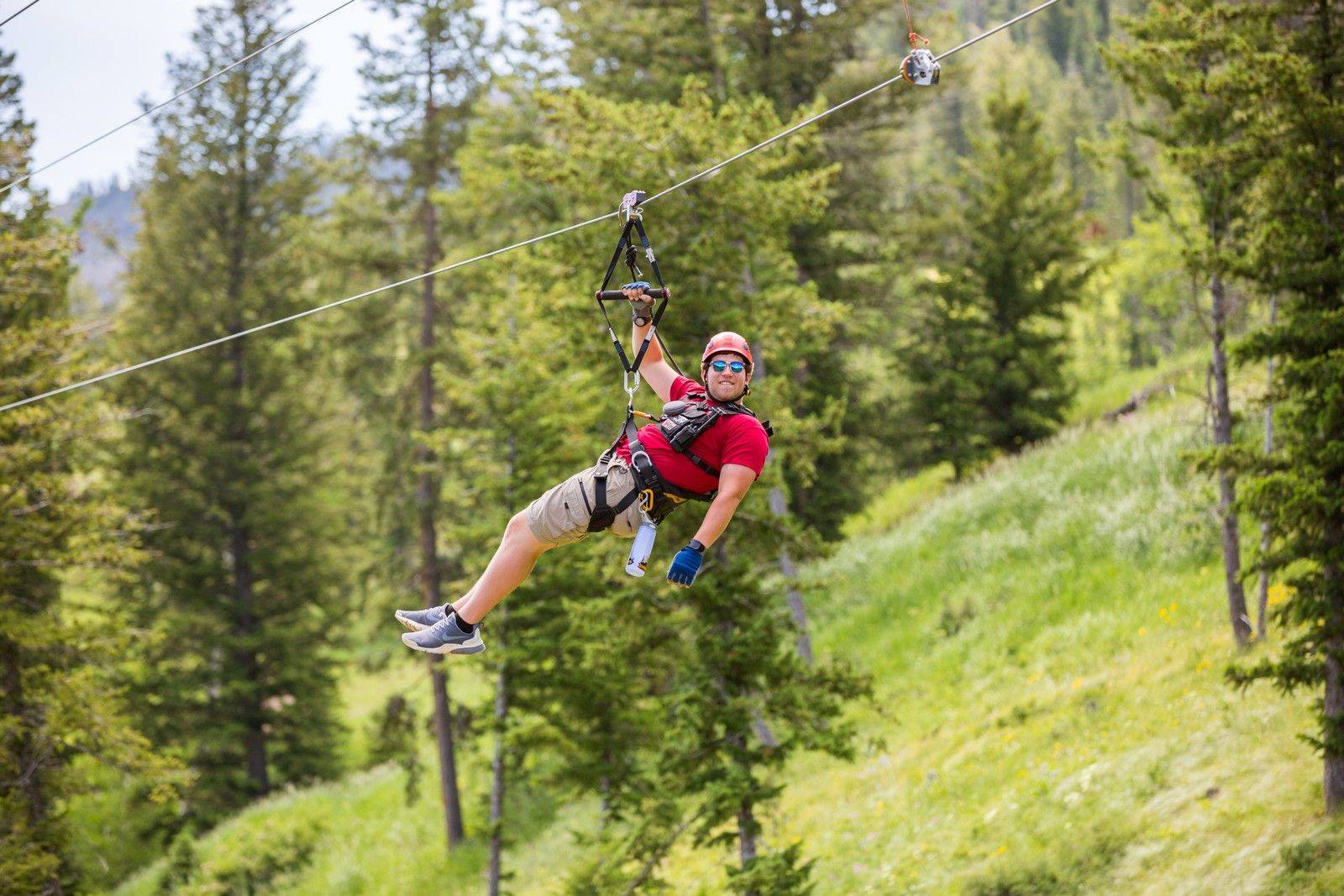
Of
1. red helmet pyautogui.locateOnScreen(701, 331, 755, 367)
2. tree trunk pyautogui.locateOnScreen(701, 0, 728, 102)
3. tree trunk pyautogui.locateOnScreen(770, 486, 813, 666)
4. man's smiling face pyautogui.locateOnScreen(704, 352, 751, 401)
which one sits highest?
tree trunk pyautogui.locateOnScreen(701, 0, 728, 102)

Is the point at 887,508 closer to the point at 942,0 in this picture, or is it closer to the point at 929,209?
the point at 929,209

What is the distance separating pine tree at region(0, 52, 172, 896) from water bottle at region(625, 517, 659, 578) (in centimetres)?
1155

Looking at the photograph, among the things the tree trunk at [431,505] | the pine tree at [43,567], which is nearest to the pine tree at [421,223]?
the tree trunk at [431,505]

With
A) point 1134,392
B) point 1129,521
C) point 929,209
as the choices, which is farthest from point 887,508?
point 1129,521

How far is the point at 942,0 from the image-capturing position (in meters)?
22.8

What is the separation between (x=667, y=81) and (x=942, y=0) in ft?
20.6

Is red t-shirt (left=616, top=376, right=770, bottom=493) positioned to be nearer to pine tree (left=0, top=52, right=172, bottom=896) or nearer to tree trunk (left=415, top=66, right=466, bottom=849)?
pine tree (left=0, top=52, right=172, bottom=896)

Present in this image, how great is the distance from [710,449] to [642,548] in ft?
2.48

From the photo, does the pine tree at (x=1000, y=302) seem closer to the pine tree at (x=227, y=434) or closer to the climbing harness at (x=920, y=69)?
the pine tree at (x=227, y=434)

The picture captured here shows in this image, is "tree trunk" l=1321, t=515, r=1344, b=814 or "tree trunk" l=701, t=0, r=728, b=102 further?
"tree trunk" l=701, t=0, r=728, b=102

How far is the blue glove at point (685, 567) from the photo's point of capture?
602cm

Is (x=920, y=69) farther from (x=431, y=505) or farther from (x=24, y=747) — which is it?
(x=431, y=505)

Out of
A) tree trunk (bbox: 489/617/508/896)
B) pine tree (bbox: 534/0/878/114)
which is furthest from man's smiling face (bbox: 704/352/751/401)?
pine tree (bbox: 534/0/878/114)

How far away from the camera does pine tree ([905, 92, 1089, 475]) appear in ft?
88.5
